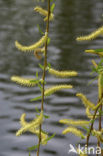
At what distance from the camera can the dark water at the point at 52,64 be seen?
12.6ft

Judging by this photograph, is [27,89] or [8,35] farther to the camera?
[8,35]

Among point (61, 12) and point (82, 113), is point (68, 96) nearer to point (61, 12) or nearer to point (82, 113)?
point (82, 113)

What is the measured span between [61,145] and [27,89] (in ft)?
6.77

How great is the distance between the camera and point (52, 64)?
6723 mm

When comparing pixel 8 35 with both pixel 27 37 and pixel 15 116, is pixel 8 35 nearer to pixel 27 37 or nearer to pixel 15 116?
pixel 27 37

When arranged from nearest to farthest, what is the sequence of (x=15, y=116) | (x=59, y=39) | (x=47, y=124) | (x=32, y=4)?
1. (x=47, y=124)
2. (x=15, y=116)
3. (x=59, y=39)
4. (x=32, y=4)

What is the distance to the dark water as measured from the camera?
3.85 meters

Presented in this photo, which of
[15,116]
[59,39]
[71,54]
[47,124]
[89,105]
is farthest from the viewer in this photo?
[59,39]

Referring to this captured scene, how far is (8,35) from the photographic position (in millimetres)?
8906

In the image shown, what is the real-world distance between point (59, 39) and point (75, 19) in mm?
2298

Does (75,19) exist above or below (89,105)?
below

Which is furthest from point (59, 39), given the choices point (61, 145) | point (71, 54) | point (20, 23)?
point (61, 145)

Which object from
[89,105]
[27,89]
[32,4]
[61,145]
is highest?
[89,105]

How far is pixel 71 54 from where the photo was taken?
731 cm
